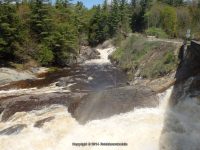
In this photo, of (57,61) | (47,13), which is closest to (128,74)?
(57,61)

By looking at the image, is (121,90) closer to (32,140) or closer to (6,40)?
(32,140)

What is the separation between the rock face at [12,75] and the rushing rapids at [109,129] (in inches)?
511

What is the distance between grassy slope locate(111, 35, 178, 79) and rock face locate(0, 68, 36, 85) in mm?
11284

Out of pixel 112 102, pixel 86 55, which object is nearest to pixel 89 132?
pixel 112 102

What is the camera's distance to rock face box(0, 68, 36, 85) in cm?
3274

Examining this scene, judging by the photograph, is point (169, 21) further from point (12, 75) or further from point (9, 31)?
point (12, 75)

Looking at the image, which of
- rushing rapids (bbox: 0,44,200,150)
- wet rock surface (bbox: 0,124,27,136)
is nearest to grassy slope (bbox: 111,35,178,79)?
rushing rapids (bbox: 0,44,200,150)

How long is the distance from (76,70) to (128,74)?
25.1ft

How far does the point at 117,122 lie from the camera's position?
1881 cm

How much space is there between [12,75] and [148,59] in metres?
14.5

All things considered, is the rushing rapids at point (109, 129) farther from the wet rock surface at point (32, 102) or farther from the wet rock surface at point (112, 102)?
the wet rock surface at point (32, 102)

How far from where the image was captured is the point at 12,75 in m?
33.8

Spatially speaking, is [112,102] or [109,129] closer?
[109,129]

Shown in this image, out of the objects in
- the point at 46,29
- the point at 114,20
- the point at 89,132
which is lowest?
the point at 89,132
